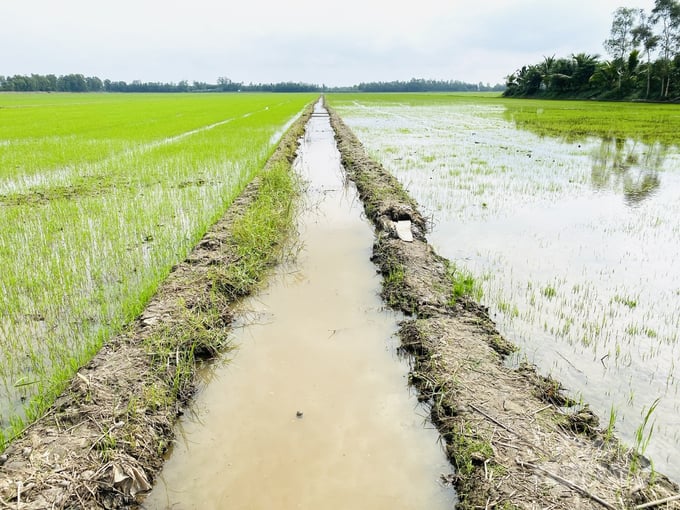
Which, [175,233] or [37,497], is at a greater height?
[175,233]

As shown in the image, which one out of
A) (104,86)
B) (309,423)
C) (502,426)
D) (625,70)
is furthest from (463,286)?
(104,86)

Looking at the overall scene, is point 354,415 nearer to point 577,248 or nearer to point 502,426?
point 502,426

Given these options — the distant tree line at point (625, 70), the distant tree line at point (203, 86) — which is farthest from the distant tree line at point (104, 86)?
the distant tree line at point (625, 70)

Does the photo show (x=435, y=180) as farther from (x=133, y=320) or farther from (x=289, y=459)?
(x=289, y=459)

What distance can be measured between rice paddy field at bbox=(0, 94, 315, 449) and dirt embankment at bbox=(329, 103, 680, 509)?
84.7 inches

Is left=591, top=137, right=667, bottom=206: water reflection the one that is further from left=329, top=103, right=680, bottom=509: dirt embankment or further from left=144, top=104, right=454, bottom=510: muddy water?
left=144, top=104, right=454, bottom=510: muddy water

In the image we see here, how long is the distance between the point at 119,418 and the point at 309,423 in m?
0.96

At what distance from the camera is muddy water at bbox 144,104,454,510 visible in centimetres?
193

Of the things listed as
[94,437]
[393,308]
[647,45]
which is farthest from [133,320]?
[647,45]

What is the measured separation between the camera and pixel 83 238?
4.75 metres

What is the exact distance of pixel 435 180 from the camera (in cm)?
818

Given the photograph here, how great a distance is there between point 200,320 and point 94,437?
1.16 metres

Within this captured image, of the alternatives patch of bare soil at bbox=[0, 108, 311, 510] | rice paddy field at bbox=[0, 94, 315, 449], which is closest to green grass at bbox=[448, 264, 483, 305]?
patch of bare soil at bbox=[0, 108, 311, 510]

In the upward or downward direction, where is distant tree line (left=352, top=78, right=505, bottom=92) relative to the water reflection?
upward
